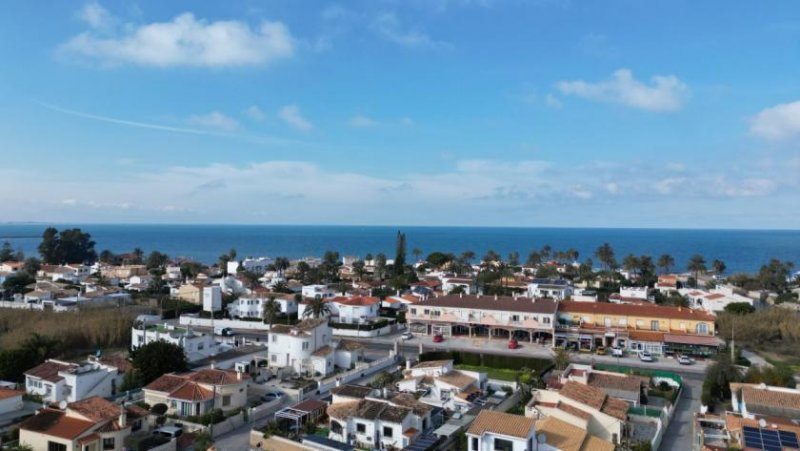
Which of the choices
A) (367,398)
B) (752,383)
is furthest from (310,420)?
(752,383)

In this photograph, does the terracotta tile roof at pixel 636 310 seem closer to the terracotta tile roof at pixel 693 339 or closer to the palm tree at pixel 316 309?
the terracotta tile roof at pixel 693 339

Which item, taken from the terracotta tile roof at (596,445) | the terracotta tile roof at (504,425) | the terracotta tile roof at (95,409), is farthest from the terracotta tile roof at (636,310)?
the terracotta tile roof at (95,409)

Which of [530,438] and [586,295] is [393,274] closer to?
[586,295]

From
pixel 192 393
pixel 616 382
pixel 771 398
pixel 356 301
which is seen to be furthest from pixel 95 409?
pixel 356 301

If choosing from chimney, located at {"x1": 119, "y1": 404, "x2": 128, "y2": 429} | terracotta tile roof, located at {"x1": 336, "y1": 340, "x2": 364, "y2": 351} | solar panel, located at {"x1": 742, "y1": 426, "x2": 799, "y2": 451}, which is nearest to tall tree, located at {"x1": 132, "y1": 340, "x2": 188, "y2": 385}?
chimney, located at {"x1": 119, "y1": 404, "x2": 128, "y2": 429}

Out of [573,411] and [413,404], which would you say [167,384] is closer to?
[413,404]

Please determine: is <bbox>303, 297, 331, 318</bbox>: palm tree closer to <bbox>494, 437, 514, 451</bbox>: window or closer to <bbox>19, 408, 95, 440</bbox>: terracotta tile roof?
<bbox>19, 408, 95, 440</bbox>: terracotta tile roof
